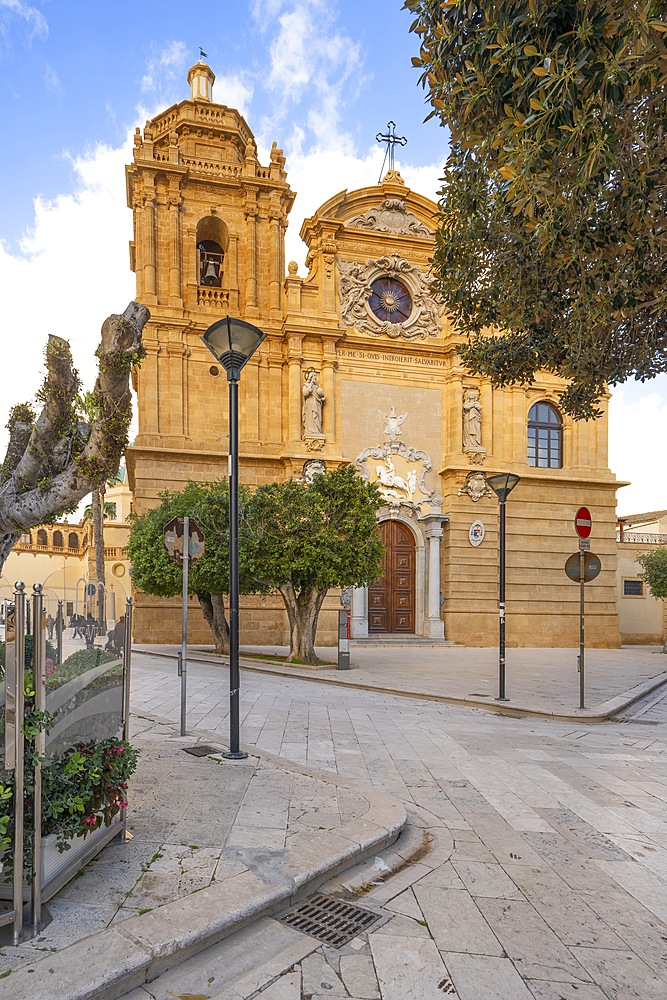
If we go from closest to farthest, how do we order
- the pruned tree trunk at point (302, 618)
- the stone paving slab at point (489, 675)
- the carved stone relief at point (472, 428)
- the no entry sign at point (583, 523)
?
1. the stone paving slab at point (489, 675)
2. the no entry sign at point (583, 523)
3. the pruned tree trunk at point (302, 618)
4. the carved stone relief at point (472, 428)

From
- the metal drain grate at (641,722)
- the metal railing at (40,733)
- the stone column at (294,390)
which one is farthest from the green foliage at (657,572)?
the metal railing at (40,733)

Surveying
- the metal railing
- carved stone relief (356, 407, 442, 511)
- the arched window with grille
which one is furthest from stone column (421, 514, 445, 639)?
the metal railing

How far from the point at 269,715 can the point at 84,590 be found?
511 cm

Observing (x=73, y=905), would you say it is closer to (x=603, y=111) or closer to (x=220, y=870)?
(x=220, y=870)

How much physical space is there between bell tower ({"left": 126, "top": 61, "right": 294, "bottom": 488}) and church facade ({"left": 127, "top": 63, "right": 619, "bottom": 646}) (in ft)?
0.21

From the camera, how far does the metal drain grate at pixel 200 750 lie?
6285 mm

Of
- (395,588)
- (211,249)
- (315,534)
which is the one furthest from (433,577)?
(211,249)

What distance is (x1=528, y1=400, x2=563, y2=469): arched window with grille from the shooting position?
81.4 feet

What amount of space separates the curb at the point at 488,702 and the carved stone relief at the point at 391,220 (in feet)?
55.5

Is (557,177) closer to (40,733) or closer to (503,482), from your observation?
(40,733)

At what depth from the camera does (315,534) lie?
584 inches

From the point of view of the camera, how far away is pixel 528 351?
9719 millimetres

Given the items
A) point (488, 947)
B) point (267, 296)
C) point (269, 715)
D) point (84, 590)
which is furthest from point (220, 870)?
point (267, 296)

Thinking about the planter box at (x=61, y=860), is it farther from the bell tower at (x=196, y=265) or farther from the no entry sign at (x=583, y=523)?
the bell tower at (x=196, y=265)
